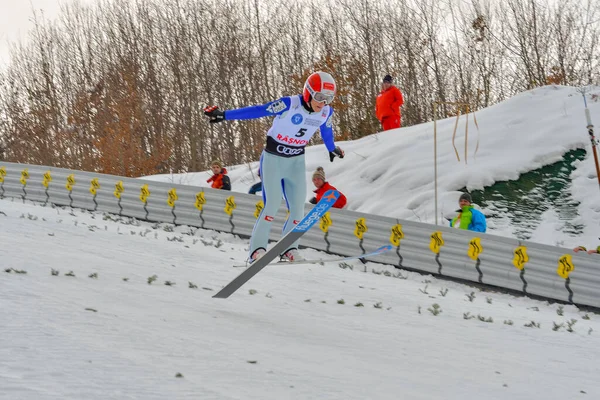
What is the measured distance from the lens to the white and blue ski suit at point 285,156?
7332mm

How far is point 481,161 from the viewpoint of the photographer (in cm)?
1543

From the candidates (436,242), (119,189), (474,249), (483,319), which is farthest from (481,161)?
(483,319)

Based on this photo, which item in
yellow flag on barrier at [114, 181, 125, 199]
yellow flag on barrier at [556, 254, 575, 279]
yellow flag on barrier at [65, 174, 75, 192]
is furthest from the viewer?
yellow flag on barrier at [65, 174, 75, 192]

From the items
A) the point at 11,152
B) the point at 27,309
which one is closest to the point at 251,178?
the point at 27,309

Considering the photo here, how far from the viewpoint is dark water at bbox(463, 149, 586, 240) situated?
44.1 feet

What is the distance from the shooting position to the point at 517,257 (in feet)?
34.2

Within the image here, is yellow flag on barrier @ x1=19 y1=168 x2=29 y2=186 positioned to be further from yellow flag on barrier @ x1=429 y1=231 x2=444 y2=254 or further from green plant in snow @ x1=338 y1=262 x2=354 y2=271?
yellow flag on barrier @ x1=429 y1=231 x2=444 y2=254

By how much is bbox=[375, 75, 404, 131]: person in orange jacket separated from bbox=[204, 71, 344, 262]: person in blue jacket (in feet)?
28.6

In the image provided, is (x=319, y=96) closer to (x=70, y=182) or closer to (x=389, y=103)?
(x=389, y=103)

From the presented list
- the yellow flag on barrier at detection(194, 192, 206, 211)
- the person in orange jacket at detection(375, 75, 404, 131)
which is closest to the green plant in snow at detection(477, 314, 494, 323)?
the yellow flag on barrier at detection(194, 192, 206, 211)

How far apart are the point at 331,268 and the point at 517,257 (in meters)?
2.45

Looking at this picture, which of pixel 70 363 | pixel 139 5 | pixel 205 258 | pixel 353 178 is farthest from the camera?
pixel 139 5

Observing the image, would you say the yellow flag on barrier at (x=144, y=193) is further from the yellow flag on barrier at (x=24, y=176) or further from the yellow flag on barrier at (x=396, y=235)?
the yellow flag on barrier at (x=396, y=235)

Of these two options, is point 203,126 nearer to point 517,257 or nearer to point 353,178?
point 353,178
